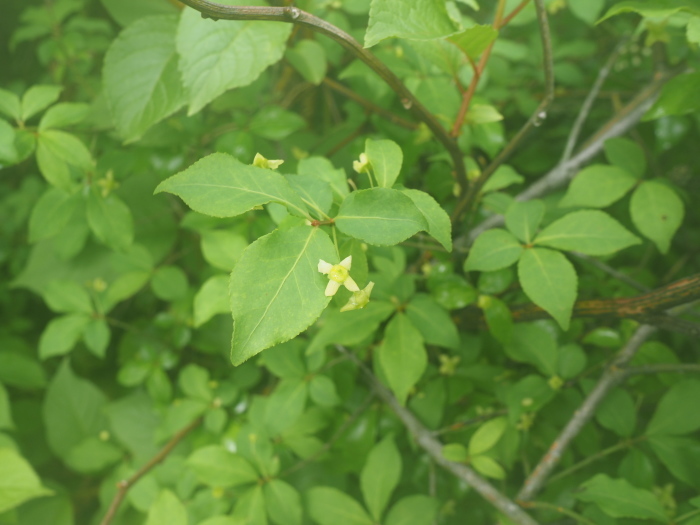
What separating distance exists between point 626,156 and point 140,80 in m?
0.89

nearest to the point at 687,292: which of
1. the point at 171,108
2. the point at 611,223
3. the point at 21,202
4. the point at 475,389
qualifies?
the point at 611,223

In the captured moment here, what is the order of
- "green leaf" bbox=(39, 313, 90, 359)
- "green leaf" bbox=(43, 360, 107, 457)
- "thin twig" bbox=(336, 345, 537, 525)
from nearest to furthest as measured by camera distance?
"thin twig" bbox=(336, 345, 537, 525) → "green leaf" bbox=(39, 313, 90, 359) → "green leaf" bbox=(43, 360, 107, 457)

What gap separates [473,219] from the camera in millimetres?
1004

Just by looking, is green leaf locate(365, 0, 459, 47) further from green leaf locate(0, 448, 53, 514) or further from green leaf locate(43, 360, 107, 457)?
green leaf locate(43, 360, 107, 457)

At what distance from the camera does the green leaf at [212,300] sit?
0.89 metres

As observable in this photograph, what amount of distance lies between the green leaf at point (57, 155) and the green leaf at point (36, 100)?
4 cm

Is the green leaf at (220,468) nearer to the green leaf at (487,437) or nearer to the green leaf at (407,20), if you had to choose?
the green leaf at (487,437)

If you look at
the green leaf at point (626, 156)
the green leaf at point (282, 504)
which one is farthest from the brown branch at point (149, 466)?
the green leaf at point (626, 156)

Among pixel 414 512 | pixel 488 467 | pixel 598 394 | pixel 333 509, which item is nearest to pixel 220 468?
pixel 333 509

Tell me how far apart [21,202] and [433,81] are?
1207 millimetres

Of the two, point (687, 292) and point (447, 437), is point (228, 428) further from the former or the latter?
point (687, 292)

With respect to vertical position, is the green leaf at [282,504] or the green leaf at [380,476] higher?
the green leaf at [380,476]

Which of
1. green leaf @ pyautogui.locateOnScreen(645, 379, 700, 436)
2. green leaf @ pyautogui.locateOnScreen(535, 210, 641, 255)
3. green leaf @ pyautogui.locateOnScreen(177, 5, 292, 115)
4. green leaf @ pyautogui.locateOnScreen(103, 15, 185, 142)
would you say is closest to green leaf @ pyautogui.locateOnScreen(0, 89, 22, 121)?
green leaf @ pyautogui.locateOnScreen(103, 15, 185, 142)

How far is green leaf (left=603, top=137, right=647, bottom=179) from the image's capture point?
92 centimetres
